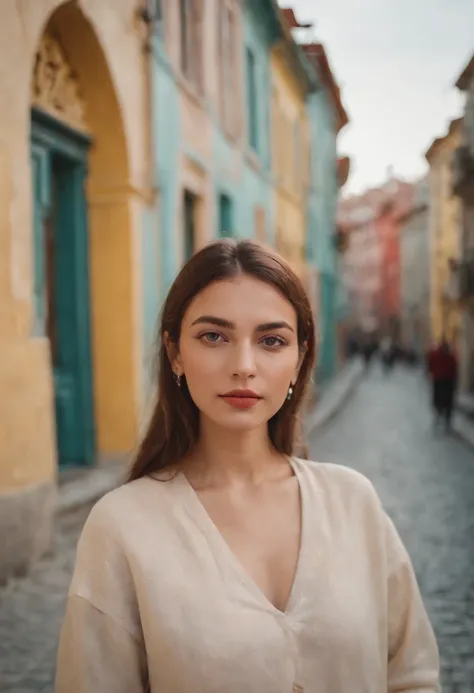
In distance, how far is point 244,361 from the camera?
Result: 1679 millimetres

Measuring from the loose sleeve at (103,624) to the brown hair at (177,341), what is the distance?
0.80 ft

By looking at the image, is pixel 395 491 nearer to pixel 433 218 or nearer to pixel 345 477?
pixel 345 477

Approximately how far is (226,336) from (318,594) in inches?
20.9

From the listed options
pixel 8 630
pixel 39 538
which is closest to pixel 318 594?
pixel 8 630

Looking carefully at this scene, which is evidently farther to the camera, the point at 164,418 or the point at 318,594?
the point at 164,418

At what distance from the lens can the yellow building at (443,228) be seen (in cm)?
2973

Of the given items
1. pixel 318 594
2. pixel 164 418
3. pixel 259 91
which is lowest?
pixel 318 594

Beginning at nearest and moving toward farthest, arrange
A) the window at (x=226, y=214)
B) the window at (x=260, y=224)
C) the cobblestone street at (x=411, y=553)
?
the cobblestone street at (x=411, y=553) < the window at (x=226, y=214) < the window at (x=260, y=224)

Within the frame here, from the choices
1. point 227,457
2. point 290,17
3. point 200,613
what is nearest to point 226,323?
point 227,457

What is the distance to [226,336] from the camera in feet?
5.60

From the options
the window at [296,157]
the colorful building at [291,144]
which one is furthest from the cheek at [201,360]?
the window at [296,157]

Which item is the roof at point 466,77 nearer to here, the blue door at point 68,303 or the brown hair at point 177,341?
the blue door at point 68,303

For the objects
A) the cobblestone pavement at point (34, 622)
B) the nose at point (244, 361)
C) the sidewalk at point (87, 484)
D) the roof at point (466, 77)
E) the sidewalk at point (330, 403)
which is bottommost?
the sidewalk at point (330, 403)

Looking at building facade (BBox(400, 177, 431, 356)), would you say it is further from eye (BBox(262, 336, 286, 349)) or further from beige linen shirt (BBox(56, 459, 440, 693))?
beige linen shirt (BBox(56, 459, 440, 693))
